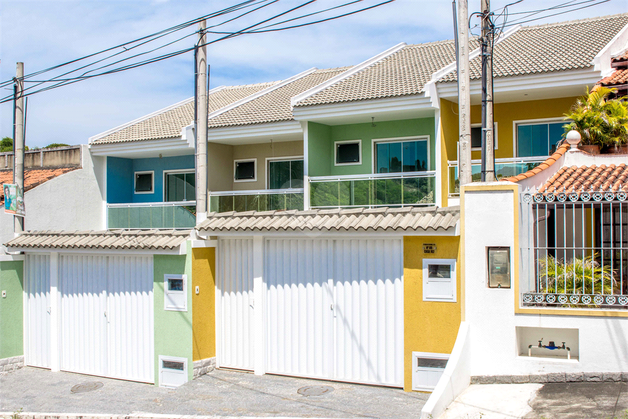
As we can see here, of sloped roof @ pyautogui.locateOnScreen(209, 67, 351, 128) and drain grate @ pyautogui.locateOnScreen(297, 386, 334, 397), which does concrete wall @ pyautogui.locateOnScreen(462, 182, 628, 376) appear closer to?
drain grate @ pyautogui.locateOnScreen(297, 386, 334, 397)

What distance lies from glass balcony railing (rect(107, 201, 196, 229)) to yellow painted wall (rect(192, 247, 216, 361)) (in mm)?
2767

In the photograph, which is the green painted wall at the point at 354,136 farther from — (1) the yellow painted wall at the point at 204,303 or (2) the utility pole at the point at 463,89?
(2) the utility pole at the point at 463,89

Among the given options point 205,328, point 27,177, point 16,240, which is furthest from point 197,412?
point 27,177

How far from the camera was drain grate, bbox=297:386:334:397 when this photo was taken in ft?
35.8

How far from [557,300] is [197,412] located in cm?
626

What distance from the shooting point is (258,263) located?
12.4 meters

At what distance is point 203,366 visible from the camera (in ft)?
41.4

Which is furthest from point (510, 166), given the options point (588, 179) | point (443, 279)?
point (443, 279)

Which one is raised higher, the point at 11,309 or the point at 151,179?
the point at 151,179

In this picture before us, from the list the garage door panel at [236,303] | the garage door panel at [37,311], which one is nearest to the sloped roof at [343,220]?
the garage door panel at [236,303]

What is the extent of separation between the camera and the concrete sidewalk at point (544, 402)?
7531mm

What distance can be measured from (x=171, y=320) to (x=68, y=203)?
6446 mm

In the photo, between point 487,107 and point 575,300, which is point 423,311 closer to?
point 575,300

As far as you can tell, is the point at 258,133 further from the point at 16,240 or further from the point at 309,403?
the point at 309,403
